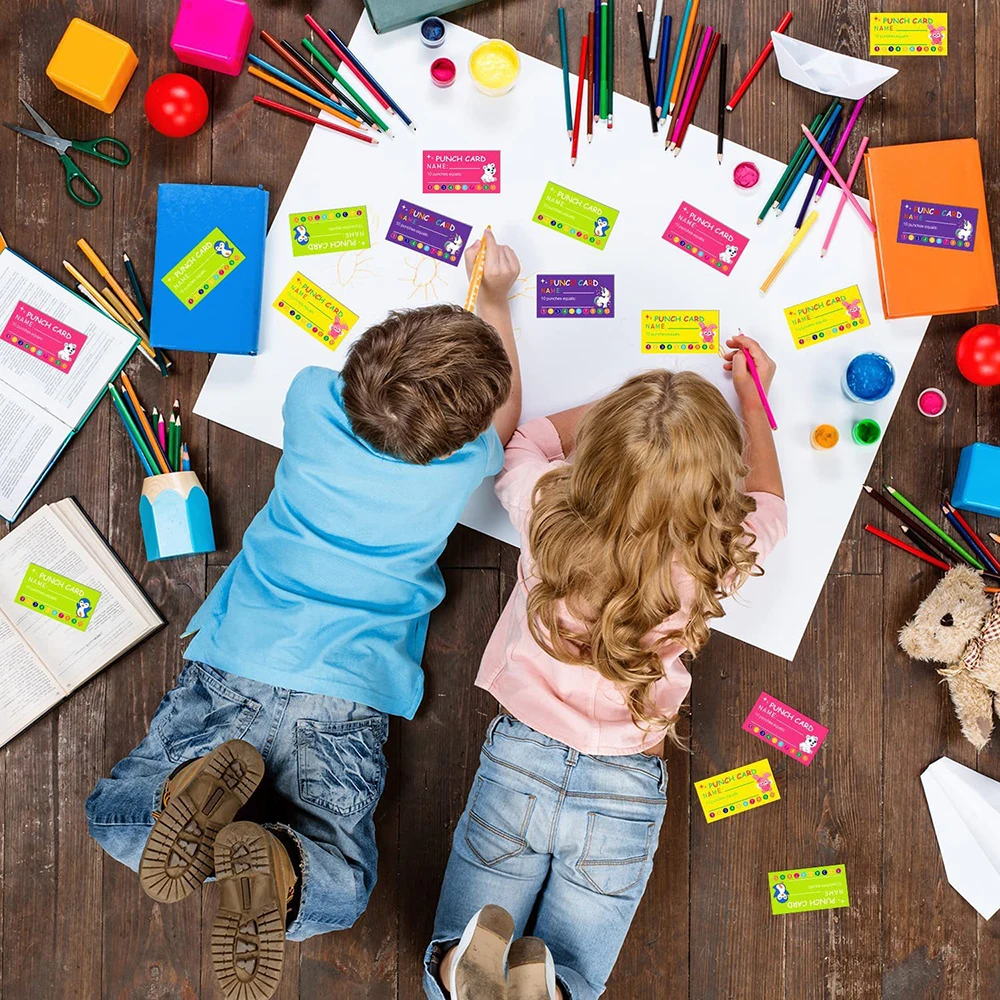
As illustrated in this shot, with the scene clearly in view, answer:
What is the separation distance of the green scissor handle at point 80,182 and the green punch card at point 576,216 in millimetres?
725

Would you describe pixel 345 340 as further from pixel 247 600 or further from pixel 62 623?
pixel 62 623

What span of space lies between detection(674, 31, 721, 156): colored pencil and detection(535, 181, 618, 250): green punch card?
5.8 inches

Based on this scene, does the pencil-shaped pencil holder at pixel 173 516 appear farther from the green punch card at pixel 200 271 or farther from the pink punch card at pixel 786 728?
the pink punch card at pixel 786 728

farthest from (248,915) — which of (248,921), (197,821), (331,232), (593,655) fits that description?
(331,232)

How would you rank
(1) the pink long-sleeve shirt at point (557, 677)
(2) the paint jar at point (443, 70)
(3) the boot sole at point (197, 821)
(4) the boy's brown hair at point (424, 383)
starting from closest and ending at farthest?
(4) the boy's brown hair at point (424, 383) < (3) the boot sole at point (197, 821) < (1) the pink long-sleeve shirt at point (557, 677) < (2) the paint jar at point (443, 70)

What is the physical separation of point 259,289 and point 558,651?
72cm

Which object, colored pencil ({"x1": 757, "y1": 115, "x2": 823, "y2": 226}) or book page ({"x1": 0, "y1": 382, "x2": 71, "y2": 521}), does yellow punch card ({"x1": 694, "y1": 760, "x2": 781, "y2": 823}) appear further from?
book page ({"x1": 0, "y1": 382, "x2": 71, "y2": 521})

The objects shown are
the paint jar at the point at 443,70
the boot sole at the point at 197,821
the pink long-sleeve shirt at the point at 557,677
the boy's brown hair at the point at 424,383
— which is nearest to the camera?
the boy's brown hair at the point at 424,383

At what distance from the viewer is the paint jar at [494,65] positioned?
125cm

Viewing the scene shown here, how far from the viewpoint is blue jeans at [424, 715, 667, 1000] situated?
1198mm

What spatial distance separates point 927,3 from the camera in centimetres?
133

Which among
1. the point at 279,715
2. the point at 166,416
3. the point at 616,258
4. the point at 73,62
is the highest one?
the point at 73,62

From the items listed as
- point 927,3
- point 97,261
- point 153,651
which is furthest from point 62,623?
point 927,3

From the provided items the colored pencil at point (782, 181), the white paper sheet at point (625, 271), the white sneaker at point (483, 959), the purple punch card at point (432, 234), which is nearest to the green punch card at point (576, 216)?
the white paper sheet at point (625, 271)
